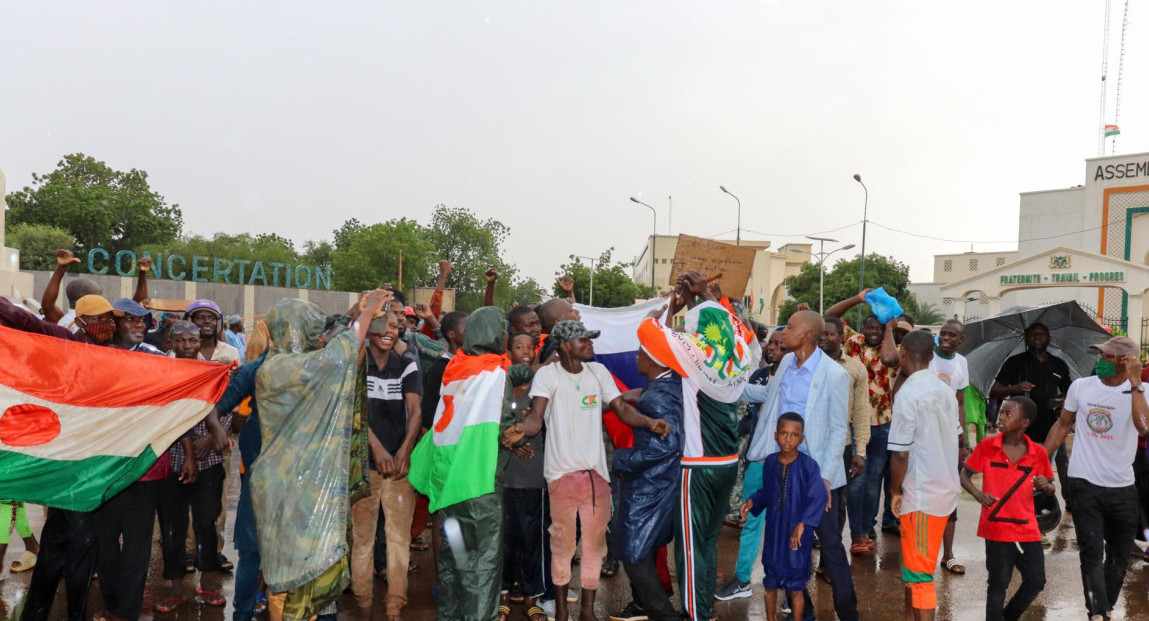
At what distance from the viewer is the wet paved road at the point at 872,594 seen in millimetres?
5453

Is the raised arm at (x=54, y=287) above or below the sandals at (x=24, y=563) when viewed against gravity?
above

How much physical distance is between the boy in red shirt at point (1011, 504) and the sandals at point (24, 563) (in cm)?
633

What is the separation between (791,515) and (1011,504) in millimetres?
1356

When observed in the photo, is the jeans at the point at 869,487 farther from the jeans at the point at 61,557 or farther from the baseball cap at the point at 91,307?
the baseball cap at the point at 91,307

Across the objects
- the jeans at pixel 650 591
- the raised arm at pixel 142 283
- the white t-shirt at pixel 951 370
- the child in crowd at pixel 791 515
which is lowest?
the jeans at pixel 650 591

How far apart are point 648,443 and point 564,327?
82 centimetres

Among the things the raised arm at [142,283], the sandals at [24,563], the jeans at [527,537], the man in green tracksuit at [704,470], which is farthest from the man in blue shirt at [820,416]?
the sandals at [24,563]

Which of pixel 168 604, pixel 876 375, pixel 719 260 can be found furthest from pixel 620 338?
pixel 168 604

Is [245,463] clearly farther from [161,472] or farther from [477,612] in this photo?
[477,612]

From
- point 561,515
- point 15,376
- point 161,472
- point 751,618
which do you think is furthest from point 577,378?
point 15,376

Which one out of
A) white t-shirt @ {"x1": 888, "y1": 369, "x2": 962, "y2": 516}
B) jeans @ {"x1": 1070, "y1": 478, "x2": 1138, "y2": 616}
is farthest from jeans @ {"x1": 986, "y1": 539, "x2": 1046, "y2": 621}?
white t-shirt @ {"x1": 888, "y1": 369, "x2": 962, "y2": 516}

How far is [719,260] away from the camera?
7.50 meters

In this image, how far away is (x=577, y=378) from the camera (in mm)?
4953

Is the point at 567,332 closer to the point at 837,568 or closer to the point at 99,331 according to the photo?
the point at 837,568
